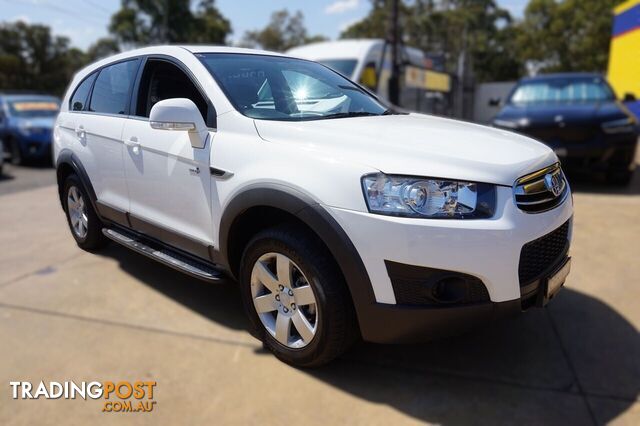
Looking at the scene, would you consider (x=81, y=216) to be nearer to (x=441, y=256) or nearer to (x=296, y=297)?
(x=296, y=297)

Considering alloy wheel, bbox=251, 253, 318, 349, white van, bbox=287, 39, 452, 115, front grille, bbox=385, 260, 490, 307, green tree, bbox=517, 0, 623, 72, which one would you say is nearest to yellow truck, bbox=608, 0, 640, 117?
white van, bbox=287, 39, 452, 115

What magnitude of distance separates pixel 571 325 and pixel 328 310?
5.60 ft

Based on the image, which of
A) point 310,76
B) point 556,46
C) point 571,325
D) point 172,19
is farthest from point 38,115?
point 556,46

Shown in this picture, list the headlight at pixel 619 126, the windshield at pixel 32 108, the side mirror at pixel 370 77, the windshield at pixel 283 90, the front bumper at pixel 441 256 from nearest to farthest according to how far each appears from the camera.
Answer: the front bumper at pixel 441 256 < the windshield at pixel 283 90 < the headlight at pixel 619 126 < the side mirror at pixel 370 77 < the windshield at pixel 32 108

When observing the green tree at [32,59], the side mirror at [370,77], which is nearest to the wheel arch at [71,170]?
the side mirror at [370,77]

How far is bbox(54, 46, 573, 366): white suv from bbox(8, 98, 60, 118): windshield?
31.4 ft

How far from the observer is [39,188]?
8305 mm

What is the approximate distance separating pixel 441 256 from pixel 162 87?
221 cm

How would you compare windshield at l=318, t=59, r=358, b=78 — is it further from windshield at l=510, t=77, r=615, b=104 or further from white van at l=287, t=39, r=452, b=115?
windshield at l=510, t=77, r=615, b=104

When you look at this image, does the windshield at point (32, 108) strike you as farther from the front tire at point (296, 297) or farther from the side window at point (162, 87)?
the front tire at point (296, 297)

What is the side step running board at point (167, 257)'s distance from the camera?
299 cm

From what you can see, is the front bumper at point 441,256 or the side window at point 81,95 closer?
the front bumper at point 441,256

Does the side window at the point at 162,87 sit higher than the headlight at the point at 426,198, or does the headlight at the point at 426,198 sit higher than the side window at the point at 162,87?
the side window at the point at 162,87

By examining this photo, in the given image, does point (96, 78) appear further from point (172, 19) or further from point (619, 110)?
point (172, 19)
